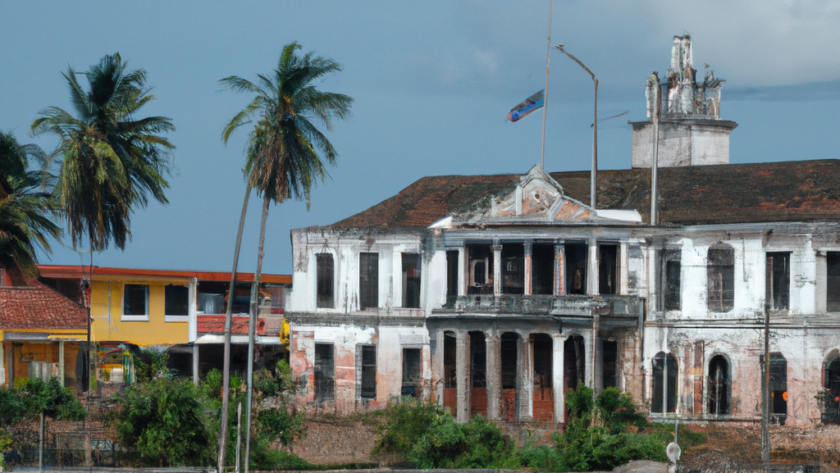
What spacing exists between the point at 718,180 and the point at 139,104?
20974mm

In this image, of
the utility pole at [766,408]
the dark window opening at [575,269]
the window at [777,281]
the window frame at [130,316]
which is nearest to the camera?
the utility pole at [766,408]

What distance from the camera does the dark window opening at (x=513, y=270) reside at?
47.2 metres

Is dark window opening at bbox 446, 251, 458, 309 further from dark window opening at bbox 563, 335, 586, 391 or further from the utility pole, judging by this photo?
the utility pole

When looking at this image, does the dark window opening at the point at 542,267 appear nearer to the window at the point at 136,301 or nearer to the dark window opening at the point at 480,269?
the dark window opening at the point at 480,269

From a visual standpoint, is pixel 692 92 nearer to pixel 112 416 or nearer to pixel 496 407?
pixel 496 407

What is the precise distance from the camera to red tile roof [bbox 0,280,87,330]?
48344mm

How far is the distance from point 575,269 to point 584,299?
9.33 ft

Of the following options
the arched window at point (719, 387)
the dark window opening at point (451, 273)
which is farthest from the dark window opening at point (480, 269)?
the arched window at point (719, 387)

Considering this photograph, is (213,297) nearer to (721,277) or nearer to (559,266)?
(559,266)

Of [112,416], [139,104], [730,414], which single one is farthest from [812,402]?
[139,104]

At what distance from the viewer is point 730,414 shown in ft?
143

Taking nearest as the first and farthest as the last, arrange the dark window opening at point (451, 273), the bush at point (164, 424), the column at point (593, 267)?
the bush at point (164, 424), the column at point (593, 267), the dark window opening at point (451, 273)

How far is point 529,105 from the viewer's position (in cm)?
4947

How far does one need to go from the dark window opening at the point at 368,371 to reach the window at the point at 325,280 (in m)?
2.10
